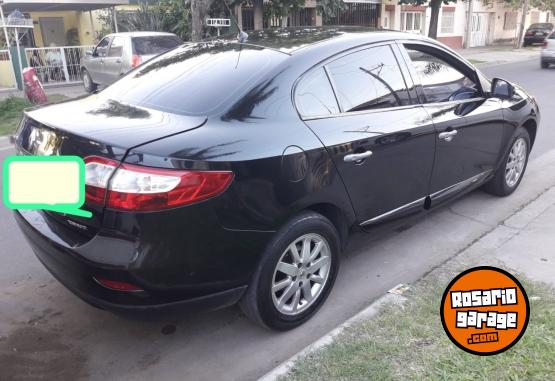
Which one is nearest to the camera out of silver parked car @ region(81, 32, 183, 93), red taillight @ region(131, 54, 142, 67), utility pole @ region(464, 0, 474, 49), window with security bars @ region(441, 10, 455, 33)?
red taillight @ region(131, 54, 142, 67)

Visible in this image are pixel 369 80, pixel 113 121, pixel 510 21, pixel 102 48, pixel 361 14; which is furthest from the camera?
pixel 510 21

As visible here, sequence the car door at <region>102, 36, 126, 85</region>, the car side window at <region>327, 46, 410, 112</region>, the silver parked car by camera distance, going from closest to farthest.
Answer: the car side window at <region>327, 46, 410, 112</region>, the silver parked car, the car door at <region>102, 36, 126, 85</region>

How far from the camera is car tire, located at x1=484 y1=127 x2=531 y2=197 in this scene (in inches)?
191

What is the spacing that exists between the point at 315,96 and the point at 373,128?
455 millimetres

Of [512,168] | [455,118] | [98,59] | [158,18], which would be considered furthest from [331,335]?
[158,18]

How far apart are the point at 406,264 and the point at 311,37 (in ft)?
5.96

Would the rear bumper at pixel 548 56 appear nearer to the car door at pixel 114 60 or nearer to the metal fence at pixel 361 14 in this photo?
the metal fence at pixel 361 14

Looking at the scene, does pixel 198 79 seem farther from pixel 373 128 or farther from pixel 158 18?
pixel 158 18

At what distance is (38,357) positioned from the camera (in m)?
2.81

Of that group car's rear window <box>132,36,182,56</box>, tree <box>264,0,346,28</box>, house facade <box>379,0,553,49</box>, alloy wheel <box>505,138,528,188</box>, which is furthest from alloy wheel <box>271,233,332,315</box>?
house facade <box>379,0,553,49</box>

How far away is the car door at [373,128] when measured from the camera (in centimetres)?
299

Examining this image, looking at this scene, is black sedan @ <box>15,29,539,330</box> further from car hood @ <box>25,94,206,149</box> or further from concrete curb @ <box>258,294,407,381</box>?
concrete curb @ <box>258,294,407,381</box>

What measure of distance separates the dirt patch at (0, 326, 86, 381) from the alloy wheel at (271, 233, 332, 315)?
3.81 ft

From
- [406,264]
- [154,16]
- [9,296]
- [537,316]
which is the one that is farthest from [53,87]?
[537,316]
